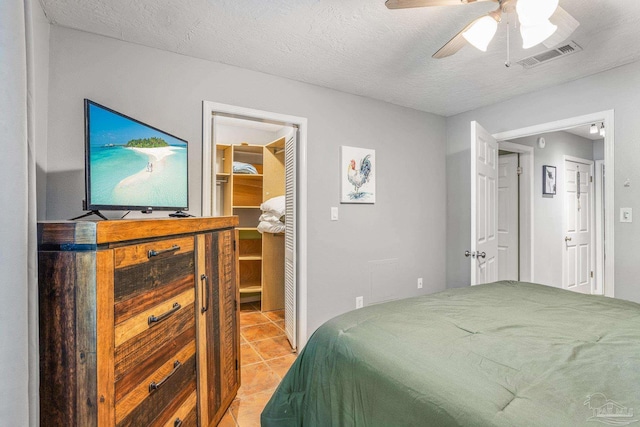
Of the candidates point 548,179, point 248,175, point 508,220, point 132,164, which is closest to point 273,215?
point 248,175

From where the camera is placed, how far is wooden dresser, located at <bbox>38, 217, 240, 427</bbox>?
36.4 inches

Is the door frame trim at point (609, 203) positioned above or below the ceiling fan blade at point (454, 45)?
below

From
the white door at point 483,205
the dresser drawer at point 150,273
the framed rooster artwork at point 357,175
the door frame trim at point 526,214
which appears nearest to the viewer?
the dresser drawer at point 150,273

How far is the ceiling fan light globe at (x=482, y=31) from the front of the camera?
150 centimetres

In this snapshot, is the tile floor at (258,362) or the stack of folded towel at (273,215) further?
the stack of folded towel at (273,215)

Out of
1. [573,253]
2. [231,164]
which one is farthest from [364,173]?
[573,253]

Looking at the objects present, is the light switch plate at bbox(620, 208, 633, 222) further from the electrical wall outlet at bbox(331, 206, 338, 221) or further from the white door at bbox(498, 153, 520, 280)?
the electrical wall outlet at bbox(331, 206, 338, 221)

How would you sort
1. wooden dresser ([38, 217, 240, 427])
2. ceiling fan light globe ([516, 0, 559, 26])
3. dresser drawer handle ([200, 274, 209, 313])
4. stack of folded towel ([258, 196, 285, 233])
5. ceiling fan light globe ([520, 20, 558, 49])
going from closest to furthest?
wooden dresser ([38, 217, 240, 427]) → ceiling fan light globe ([516, 0, 559, 26]) → ceiling fan light globe ([520, 20, 558, 49]) → dresser drawer handle ([200, 274, 209, 313]) → stack of folded towel ([258, 196, 285, 233])

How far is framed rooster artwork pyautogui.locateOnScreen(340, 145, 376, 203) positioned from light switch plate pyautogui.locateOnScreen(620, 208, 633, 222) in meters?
2.02

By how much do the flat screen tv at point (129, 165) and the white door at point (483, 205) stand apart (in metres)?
2.37

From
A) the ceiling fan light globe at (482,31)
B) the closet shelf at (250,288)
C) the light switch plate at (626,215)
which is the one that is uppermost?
the ceiling fan light globe at (482,31)

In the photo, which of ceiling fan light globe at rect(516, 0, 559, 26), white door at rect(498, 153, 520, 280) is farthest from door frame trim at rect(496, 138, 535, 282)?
ceiling fan light globe at rect(516, 0, 559, 26)

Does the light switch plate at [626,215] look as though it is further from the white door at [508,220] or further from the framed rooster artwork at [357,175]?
the framed rooster artwork at [357,175]

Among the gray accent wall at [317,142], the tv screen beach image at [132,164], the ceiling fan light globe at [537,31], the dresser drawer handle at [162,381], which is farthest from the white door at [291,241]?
the ceiling fan light globe at [537,31]
